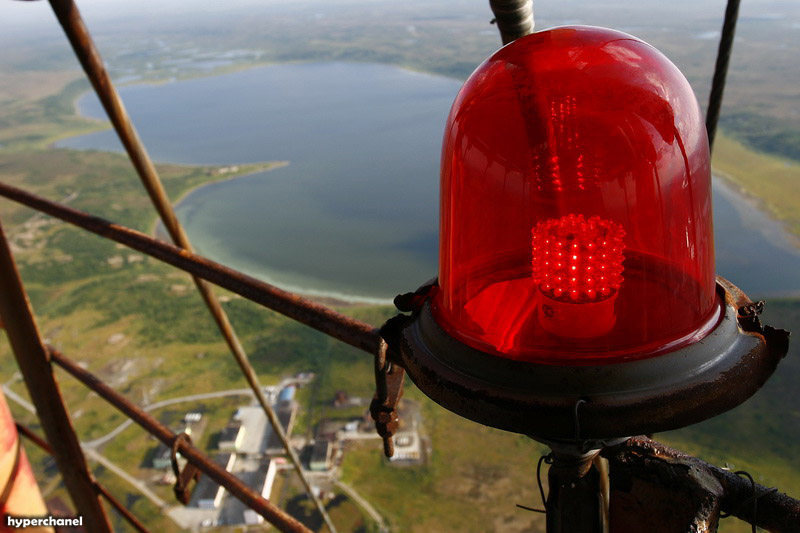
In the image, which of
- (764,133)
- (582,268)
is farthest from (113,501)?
(764,133)

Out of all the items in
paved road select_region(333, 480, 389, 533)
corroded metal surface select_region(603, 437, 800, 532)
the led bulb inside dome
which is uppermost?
the led bulb inside dome

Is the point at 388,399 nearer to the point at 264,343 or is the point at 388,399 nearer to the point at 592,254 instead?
the point at 592,254

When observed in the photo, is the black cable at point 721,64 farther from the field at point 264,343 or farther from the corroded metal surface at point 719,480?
the field at point 264,343

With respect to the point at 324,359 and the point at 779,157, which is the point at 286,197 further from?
the point at 779,157

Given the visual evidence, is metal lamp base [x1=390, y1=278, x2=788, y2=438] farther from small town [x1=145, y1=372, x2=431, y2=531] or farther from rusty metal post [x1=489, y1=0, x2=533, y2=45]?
small town [x1=145, y1=372, x2=431, y2=531]

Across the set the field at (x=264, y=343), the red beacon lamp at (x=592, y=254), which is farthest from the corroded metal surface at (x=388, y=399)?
the field at (x=264, y=343)

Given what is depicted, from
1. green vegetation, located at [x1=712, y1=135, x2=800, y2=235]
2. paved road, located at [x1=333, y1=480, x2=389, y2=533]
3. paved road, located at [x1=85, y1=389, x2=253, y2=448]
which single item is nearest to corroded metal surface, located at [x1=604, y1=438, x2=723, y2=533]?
paved road, located at [x1=333, y1=480, x2=389, y2=533]
